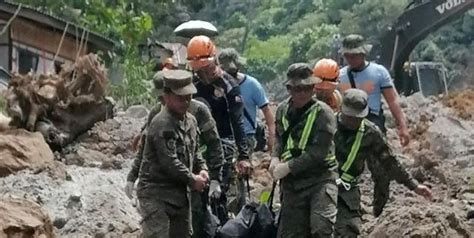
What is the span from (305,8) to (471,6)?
4071 centimetres

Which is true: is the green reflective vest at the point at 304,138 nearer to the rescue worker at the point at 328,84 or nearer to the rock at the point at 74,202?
the rescue worker at the point at 328,84

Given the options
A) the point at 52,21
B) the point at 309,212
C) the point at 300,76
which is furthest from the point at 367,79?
the point at 52,21

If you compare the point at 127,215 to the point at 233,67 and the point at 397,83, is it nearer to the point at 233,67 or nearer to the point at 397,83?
the point at 233,67

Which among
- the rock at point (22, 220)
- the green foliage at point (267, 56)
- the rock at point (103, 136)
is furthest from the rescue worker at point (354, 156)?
the green foliage at point (267, 56)

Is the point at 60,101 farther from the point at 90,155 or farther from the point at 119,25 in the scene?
the point at 119,25

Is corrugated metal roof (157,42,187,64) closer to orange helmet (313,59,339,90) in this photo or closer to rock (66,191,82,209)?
rock (66,191,82,209)

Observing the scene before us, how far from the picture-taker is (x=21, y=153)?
1391 cm

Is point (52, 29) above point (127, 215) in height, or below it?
above

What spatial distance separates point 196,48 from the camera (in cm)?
999

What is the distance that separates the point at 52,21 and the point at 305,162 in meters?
16.2

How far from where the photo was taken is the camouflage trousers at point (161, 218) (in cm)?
870

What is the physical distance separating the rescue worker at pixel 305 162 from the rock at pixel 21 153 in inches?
216

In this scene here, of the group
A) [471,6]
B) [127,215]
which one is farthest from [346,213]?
[471,6]

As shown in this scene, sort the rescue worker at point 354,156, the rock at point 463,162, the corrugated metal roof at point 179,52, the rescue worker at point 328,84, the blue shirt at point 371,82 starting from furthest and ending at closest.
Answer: the corrugated metal roof at point 179,52 → the rock at point 463,162 → the blue shirt at point 371,82 → the rescue worker at point 328,84 → the rescue worker at point 354,156
